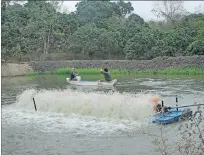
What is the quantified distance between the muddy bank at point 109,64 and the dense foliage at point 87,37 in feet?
5.10

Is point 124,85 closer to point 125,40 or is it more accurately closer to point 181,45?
point 181,45

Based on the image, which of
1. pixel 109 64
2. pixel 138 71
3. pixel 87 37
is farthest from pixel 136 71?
pixel 87 37

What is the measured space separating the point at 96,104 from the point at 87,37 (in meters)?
27.3

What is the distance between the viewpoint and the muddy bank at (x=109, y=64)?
3429 cm

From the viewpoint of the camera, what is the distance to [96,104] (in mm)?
15031

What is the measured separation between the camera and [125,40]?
134 ft

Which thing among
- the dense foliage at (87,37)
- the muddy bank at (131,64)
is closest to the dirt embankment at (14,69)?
the muddy bank at (131,64)

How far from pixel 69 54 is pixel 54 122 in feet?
102

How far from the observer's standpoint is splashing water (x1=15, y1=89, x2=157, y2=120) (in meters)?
14.0

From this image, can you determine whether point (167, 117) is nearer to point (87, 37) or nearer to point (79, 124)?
point (79, 124)

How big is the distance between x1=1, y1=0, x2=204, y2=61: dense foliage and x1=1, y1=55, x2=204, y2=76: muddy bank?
61.3 inches

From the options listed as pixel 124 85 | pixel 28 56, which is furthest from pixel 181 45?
pixel 28 56

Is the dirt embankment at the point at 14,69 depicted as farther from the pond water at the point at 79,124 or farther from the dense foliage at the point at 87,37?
the pond water at the point at 79,124

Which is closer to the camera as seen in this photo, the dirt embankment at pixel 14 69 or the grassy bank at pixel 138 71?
the grassy bank at pixel 138 71
